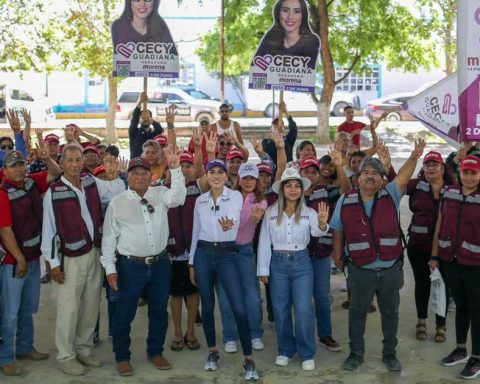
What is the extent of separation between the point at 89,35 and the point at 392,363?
1714 cm

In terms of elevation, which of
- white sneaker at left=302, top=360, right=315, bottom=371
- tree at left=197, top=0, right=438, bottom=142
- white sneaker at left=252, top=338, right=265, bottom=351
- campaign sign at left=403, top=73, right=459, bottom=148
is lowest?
white sneaker at left=302, top=360, right=315, bottom=371

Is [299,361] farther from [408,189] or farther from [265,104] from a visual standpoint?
[265,104]

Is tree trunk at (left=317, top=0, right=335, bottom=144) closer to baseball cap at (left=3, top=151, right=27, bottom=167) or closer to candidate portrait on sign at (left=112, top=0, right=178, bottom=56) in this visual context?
candidate portrait on sign at (left=112, top=0, right=178, bottom=56)

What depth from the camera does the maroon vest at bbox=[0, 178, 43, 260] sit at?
5988 mm

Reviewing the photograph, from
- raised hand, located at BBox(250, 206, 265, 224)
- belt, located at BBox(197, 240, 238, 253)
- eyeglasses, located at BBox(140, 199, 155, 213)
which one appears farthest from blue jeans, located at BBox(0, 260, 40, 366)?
raised hand, located at BBox(250, 206, 265, 224)

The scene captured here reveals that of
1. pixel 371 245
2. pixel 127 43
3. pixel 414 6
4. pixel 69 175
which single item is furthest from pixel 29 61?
pixel 371 245

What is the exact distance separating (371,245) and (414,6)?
18011 mm

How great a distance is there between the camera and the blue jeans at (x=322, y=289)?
21.7ft

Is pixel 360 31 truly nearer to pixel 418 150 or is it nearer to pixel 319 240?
pixel 418 150

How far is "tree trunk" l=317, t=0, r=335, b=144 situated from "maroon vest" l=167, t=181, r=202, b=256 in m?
13.2

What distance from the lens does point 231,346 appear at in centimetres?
663

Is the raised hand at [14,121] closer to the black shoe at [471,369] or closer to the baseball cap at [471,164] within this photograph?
the baseball cap at [471,164]

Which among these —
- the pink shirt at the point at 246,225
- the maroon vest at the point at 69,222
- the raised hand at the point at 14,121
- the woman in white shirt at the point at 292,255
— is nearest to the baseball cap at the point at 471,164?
the woman in white shirt at the point at 292,255

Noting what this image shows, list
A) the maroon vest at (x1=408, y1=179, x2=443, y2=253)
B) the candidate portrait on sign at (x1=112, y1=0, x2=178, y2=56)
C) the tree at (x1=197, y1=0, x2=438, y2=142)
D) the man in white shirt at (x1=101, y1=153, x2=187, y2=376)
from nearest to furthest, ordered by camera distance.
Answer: the man in white shirt at (x1=101, y1=153, x2=187, y2=376), the maroon vest at (x1=408, y1=179, x2=443, y2=253), the candidate portrait on sign at (x1=112, y1=0, x2=178, y2=56), the tree at (x1=197, y1=0, x2=438, y2=142)
